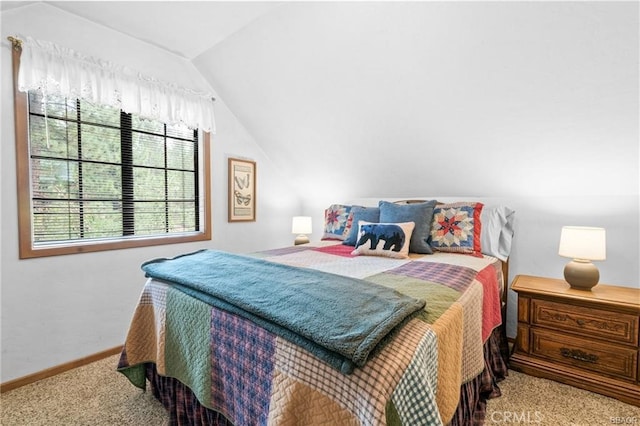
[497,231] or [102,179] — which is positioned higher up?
[102,179]

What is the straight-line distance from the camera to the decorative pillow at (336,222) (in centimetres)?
294

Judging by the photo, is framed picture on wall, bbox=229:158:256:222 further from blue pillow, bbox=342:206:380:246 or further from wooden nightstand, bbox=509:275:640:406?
wooden nightstand, bbox=509:275:640:406

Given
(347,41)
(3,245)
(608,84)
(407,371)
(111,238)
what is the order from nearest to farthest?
1. (407,371)
2. (608,84)
3. (3,245)
4. (347,41)
5. (111,238)

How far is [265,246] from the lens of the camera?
3594 mm

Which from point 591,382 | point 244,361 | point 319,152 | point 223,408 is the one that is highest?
point 319,152

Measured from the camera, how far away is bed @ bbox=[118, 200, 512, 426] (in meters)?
0.83

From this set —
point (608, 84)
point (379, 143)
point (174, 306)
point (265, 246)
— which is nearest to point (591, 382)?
point (608, 84)

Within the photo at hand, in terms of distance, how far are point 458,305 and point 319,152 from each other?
7.37ft

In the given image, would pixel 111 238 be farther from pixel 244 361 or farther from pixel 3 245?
pixel 244 361

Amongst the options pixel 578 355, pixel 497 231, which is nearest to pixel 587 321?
pixel 578 355

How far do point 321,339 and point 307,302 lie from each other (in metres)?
0.24

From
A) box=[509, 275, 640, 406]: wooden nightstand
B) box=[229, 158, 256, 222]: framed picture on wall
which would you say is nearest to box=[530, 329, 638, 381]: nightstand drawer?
box=[509, 275, 640, 406]: wooden nightstand

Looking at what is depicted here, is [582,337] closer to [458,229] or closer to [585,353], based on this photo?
[585,353]

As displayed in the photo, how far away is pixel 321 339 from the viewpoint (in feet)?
2.86
